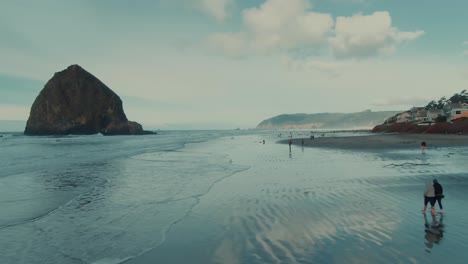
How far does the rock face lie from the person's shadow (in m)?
156

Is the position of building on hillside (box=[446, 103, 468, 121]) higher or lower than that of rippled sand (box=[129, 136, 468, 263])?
higher

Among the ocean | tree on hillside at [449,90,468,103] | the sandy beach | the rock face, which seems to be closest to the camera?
the ocean

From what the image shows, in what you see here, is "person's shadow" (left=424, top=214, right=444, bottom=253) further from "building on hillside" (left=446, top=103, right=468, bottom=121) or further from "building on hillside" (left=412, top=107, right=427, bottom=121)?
"building on hillside" (left=412, top=107, right=427, bottom=121)

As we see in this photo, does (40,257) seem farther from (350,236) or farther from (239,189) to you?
(239,189)

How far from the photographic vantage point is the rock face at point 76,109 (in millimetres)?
141250

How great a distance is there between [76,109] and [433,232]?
529ft

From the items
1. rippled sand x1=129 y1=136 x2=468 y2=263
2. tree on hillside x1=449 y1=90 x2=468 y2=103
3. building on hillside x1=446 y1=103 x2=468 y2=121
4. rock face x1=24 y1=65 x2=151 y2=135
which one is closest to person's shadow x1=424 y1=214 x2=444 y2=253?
rippled sand x1=129 y1=136 x2=468 y2=263

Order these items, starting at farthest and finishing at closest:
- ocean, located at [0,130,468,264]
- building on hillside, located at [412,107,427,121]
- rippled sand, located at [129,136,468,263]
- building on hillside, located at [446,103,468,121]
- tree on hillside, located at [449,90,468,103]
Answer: building on hillside, located at [412,107,427,121] → tree on hillside, located at [449,90,468,103] → building on hillside, located at [446,103,468,121] → ocean, located at [0,130,468,264] → rippled sand, located at [129,136,468,263]

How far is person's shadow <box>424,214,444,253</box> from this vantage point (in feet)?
26.7

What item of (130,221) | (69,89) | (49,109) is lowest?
(130,221)

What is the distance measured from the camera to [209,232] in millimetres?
9812

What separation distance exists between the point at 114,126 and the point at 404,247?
158640 millimetres

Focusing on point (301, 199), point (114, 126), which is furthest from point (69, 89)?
point (301, 199)

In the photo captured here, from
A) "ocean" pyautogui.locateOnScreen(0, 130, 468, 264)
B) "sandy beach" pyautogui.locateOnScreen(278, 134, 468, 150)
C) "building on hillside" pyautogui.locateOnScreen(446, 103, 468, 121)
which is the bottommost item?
"ocean" pyautogui.locateOnScreen(0, 130, 468, 264)
